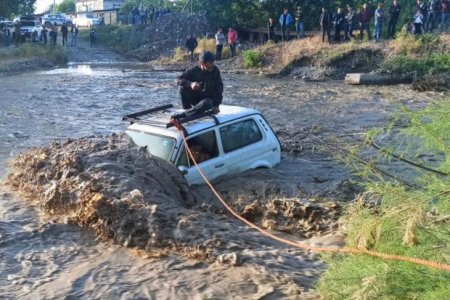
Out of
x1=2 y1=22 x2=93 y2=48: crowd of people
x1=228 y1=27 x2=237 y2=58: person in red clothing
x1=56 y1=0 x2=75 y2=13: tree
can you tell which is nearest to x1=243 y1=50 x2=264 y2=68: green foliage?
x1=228 y1=27 x2=237 y2=58: person in red clothing

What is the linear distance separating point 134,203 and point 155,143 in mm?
2054

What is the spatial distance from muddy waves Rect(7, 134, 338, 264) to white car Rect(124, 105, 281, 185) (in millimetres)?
295

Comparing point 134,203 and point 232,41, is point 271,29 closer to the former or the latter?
point 232,41

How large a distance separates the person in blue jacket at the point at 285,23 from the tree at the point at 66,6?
82565mm

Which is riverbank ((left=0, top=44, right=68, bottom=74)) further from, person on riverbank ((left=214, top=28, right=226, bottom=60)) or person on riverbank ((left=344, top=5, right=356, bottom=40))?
person on riverbank ((left=344, top=5, right=356, bottom=40))

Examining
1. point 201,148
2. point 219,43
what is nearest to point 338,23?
point 219,43

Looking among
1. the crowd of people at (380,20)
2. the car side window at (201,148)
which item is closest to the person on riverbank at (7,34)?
the crowd of people at (380,20)

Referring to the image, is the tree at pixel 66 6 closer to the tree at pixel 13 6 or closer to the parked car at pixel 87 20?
the parked car at pixel 87 20

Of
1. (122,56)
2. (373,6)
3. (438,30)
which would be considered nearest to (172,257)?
(438,30)

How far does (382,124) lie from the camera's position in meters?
16.2

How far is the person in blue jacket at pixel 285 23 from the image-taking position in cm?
3425

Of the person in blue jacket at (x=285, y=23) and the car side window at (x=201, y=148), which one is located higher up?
the person in blue jacket at (x=285, y=23)

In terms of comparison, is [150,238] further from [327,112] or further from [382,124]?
[327,112]

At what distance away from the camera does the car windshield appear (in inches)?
361
